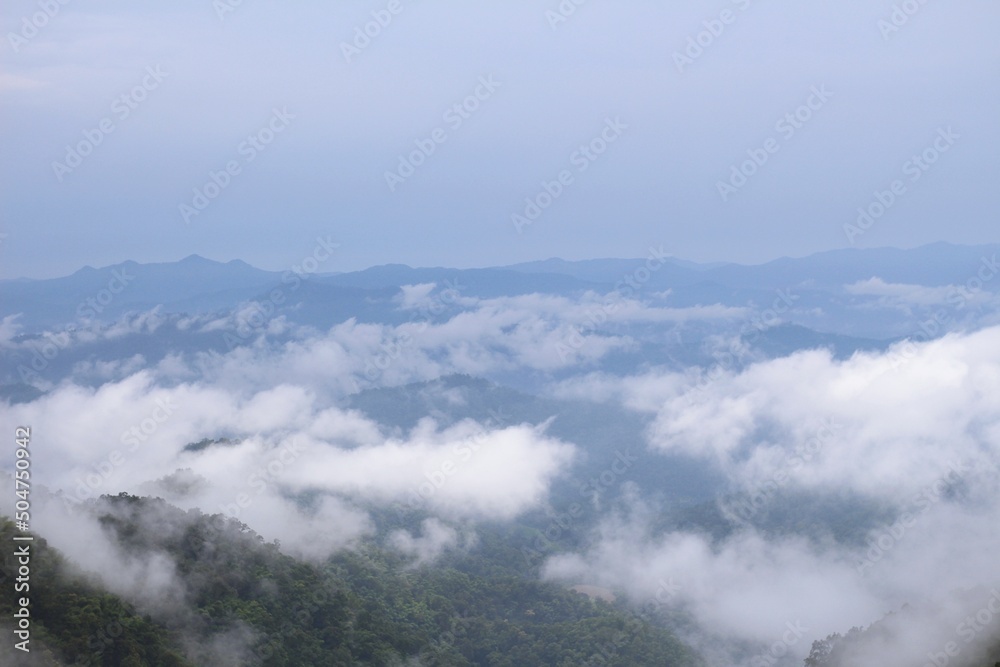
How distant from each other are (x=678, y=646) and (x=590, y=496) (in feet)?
268

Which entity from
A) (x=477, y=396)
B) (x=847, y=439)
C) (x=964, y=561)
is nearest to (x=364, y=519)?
(x=964, y=561)

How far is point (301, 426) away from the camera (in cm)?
17000

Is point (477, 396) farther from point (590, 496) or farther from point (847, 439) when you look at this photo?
point (847, 439)

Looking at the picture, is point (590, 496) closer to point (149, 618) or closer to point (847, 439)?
point (847, 439)

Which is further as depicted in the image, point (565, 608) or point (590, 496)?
point (590, 496)

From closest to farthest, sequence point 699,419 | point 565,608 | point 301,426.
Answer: point 565,608, point 301,426, point 699,419

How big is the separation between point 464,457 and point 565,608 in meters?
74.2

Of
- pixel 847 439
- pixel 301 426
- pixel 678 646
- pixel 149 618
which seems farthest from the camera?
pixel 301 426

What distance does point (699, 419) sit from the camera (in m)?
190

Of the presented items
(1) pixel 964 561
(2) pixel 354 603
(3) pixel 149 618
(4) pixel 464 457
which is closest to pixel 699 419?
(4) pixel 464 457

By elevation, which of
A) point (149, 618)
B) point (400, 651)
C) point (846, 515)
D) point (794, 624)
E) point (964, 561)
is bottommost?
point (149, 618)

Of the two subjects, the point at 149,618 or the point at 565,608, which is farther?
the point at 565,608

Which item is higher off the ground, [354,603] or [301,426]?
[301,426]

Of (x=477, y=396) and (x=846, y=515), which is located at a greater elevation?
(x=477, y=396)
